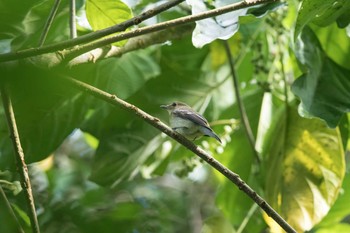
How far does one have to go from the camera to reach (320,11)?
6.56 feet

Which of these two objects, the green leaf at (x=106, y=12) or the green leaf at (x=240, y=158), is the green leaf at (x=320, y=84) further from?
the green leaf at (x=106, y=12)

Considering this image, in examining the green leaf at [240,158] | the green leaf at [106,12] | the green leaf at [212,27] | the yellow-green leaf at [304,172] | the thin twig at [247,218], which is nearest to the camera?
the green leaf at [212,27]

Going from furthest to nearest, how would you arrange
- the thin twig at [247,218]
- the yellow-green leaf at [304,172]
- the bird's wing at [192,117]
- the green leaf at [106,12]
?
the thin twig at [247,218]
the yellow-green leaf at [304,172]
the bird's wing at [192,117]
the green leaf at [106,12]

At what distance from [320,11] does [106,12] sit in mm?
671

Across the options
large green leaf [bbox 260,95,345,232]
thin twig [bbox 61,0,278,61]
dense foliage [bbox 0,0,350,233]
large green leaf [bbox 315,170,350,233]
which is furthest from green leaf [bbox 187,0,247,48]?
large green leaf [bbox 315,170,350,233]

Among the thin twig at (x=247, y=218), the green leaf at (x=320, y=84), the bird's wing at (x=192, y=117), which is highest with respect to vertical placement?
the green leaf at (x=320, y=84)

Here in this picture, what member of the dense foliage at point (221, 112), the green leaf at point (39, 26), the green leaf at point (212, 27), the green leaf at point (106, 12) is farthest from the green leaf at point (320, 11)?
the green leaf at point (39, 26)

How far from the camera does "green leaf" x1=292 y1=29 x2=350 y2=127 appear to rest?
222 cm

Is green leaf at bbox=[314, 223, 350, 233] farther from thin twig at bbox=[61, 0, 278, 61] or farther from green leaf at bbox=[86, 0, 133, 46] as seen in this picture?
thin twig at bbox=[61, 0, 278, 61]

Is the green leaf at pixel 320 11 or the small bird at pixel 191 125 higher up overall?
the green leaf at pixel 320 11

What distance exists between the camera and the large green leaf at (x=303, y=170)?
2393 mm

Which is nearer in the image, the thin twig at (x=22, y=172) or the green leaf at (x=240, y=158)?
the thin twig at (x=22, y=172)

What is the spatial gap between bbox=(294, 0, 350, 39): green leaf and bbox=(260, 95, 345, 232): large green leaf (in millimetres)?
477

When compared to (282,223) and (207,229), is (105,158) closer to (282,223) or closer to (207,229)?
(207,229)
